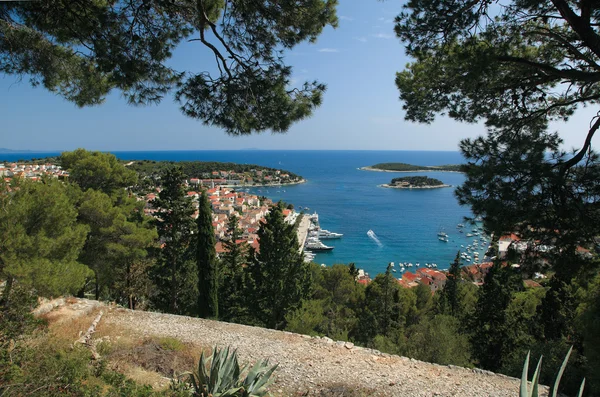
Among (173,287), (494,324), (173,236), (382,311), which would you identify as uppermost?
(173,236)

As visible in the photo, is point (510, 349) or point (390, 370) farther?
point (510, 349)

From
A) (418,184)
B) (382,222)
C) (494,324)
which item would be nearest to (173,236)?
(494,324)

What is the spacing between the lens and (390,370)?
16.0 feet

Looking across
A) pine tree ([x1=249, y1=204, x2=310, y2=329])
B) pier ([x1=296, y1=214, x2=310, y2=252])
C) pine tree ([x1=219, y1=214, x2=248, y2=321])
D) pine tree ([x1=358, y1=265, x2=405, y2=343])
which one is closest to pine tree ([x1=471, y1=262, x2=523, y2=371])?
pine tree ([x1=358, y1=265, x2=405, y2=343])

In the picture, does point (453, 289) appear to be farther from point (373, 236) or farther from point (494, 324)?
point (373, 236)

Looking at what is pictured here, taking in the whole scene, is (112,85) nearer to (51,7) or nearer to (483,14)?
(51,7)

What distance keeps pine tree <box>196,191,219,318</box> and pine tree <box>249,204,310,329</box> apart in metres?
1.38

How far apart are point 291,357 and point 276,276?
524cm

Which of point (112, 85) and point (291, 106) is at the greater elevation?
point (112, 85)

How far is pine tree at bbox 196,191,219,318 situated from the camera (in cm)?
1061

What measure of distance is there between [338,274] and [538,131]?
14891mm

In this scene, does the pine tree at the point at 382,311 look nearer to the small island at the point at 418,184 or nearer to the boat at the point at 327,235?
the boat at the point at 327,235

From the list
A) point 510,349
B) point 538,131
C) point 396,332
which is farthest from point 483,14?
point 396,332

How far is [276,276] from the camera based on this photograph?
10328 millimetres
